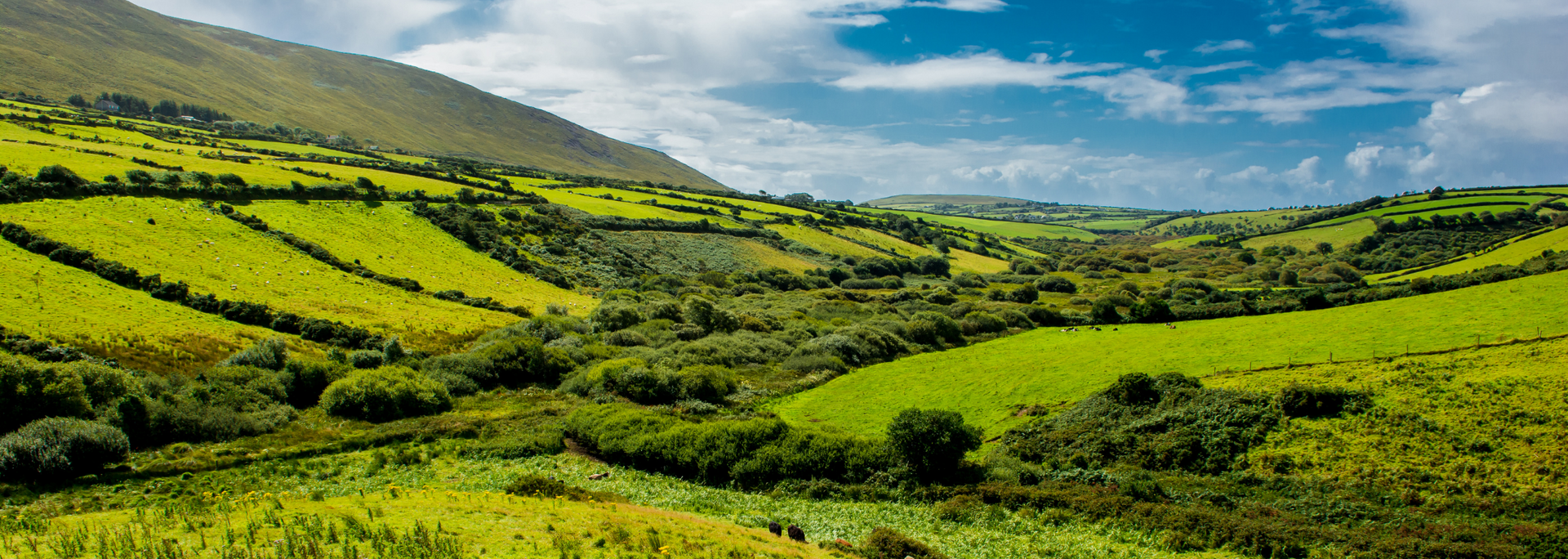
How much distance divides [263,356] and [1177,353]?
44776 mm

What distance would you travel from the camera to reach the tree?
2228 cm

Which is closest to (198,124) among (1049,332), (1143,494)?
(1049,332)

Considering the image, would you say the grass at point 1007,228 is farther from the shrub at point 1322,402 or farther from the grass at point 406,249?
the shrub at point 1322,402

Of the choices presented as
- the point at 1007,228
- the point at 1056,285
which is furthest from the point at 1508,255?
the point at 1007,228

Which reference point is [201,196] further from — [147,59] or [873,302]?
[147,59]

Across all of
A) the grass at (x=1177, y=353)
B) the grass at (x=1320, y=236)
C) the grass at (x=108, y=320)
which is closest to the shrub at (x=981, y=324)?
the grass at (x=1177, y=353)

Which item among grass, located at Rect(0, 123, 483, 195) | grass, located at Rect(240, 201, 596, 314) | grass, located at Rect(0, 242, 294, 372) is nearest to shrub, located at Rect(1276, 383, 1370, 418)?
grass, located at Rect(0, 242, 294, 372)

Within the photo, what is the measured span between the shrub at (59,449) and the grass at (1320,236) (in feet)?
452

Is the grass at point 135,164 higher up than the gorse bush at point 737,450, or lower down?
higher up

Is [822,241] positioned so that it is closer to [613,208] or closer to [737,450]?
[613,208]

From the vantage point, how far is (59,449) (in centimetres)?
1878

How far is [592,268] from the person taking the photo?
2699 inches

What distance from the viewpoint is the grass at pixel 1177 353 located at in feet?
88.0

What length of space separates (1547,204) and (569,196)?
472 feet
